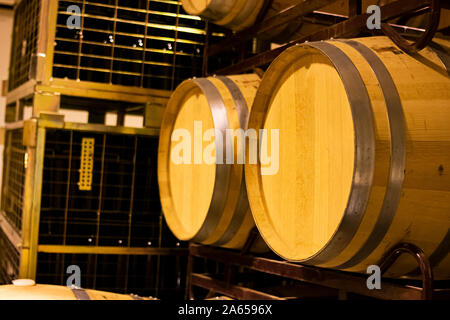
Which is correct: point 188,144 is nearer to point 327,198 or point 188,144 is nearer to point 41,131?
point 41,131

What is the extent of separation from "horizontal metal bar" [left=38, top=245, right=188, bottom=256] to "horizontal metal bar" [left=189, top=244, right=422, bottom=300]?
28.6 inches

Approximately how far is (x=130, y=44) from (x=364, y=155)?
2.37m

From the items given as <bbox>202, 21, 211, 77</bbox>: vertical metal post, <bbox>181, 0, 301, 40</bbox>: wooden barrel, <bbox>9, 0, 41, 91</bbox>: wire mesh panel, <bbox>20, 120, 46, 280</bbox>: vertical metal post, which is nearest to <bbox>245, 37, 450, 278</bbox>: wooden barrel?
<bbox>181, 0, 301, 40</bbox>: wooden barrel

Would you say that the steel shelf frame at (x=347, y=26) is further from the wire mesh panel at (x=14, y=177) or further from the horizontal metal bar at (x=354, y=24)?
the wire mesh panel at (x=14, y=177)

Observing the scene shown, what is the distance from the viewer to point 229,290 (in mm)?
3176

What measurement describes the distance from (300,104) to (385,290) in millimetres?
798

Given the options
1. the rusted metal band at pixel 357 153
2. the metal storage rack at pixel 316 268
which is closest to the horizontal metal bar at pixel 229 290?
the metal storage rack at pixel 316 268

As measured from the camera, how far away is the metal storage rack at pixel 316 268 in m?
2.05

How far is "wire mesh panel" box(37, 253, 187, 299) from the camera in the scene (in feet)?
12.5

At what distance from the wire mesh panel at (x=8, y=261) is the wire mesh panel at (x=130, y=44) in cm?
135

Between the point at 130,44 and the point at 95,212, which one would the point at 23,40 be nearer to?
the point at 130,44

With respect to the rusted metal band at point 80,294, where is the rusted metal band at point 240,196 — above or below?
above

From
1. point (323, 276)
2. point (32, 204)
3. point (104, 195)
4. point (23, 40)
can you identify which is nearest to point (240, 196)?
point (323, 276)

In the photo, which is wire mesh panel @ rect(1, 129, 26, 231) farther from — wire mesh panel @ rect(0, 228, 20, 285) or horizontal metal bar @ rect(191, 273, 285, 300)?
horizontal metal bar @ rect(191, 273, 285, 300)
